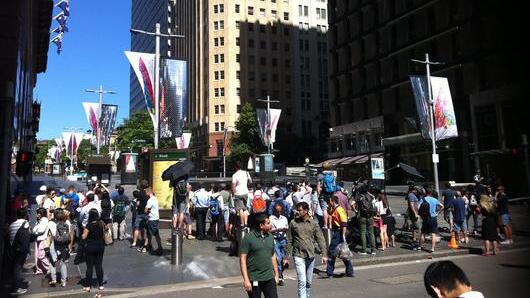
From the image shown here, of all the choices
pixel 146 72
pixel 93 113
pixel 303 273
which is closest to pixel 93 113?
pixel 93 113

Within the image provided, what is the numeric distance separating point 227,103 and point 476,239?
77.1 meters

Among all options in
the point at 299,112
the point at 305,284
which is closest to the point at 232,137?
the point at 299,112

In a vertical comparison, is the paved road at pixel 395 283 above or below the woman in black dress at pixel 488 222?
below

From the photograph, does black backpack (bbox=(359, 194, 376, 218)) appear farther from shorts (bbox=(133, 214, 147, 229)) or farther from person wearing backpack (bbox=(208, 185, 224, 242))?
shorts (bbox=(133, 214, 147, 229))

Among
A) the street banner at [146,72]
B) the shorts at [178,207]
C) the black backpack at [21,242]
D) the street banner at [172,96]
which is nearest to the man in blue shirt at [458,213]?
the shorts at [178,207]

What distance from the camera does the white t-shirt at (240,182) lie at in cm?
1542

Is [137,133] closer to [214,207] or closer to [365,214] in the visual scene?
[214,207]

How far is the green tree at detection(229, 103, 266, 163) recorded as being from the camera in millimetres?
79812

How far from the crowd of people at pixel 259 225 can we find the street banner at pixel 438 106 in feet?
24.7

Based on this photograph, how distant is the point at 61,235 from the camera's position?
37.2 feet

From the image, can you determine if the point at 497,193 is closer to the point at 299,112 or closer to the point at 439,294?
→ the point at 439,294

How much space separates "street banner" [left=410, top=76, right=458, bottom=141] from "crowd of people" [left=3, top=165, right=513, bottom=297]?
754cm

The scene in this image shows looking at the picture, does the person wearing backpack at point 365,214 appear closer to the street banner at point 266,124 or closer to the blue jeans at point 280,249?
the blue jeans at point 280,249

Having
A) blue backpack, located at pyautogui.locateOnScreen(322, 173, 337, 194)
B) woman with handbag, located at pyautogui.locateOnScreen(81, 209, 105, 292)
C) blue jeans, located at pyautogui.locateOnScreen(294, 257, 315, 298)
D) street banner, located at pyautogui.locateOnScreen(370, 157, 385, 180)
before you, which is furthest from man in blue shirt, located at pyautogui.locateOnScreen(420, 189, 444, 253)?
woman with handbag, located at pyautogui.locateOnScreen(81, 209, 105, 292)
